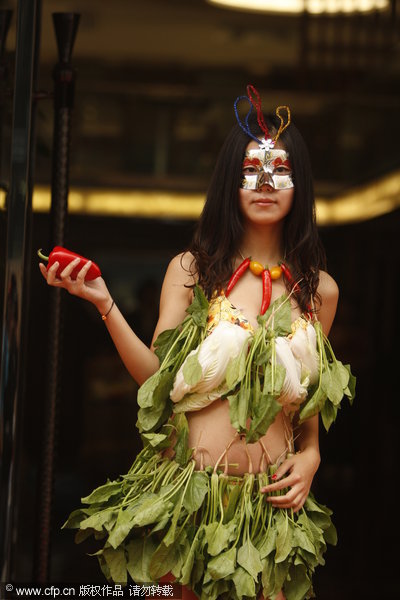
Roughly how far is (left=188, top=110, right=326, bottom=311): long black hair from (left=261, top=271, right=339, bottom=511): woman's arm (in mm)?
78

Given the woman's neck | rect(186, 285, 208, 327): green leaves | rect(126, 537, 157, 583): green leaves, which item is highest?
the woman's neck

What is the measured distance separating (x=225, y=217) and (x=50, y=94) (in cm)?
77

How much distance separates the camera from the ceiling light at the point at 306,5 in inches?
208

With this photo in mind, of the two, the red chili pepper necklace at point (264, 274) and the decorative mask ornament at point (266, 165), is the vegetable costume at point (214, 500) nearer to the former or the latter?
the red chili pepper necklace at point (264, 274)

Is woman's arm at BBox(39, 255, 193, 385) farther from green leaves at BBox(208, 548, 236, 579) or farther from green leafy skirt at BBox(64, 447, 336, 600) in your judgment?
green leaves at BBox(208, 548, 236, 579)

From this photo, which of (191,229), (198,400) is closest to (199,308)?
(198,400)

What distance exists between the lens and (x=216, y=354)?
2.99 meters

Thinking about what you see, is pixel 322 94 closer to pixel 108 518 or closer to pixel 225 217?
pixel 225 217

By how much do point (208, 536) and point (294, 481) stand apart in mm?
304

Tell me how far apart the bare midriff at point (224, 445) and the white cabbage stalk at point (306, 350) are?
186mm

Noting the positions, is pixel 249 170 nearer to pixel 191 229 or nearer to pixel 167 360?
pixel 167 360

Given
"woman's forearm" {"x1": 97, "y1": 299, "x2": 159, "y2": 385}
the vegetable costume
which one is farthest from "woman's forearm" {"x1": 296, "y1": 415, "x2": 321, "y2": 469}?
"woman's forearm" {"x1": 97, "y1": 299, "x2": 159, "y2": 385}

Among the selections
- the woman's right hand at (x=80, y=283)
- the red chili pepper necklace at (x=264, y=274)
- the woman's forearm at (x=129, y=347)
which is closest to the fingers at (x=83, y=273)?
the woman's right hand at (x=80, y=283)

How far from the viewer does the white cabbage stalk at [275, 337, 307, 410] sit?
2998mm
